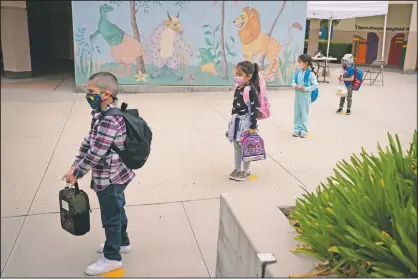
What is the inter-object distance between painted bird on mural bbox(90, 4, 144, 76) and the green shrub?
1003cm

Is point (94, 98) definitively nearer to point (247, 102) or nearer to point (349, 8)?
point (247, 102)

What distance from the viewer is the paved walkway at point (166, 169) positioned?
11.6 feet

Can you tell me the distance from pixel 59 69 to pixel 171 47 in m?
7.13

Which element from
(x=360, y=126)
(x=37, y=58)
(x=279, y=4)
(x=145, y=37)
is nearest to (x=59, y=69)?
(x=37, y=58)

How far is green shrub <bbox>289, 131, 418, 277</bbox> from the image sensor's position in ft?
6.65

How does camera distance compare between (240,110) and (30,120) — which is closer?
(240,110)

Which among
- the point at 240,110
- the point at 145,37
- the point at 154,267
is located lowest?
the point at 154,267

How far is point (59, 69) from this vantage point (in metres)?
17.2

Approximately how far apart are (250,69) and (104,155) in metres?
2.34

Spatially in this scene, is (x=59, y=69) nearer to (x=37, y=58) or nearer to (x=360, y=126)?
(x=37, y=58)

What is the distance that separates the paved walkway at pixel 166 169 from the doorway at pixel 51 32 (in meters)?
11.2

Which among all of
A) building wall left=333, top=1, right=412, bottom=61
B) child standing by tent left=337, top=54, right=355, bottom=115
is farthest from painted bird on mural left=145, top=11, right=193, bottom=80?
building wall left=333, top=1, right=412, bottom=61

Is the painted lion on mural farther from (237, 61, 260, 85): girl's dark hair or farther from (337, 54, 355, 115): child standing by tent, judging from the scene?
(237, 61, 260, 85): girl's dark hair

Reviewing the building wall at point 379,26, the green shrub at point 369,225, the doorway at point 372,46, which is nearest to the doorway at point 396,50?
the building wall at point 379,26
